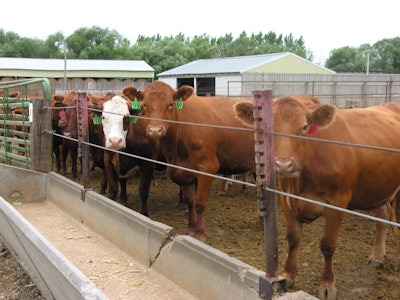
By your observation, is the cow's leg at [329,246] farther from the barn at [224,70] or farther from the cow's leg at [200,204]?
the barn at [224,70]

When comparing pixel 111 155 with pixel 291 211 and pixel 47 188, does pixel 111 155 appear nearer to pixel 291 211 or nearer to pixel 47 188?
pixel 47 188

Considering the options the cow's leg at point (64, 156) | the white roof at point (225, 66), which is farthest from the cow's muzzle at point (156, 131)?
the white roof at point (225, 66)

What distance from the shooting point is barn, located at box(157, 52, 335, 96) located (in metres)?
32.7

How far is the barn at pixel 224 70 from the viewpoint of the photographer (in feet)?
107

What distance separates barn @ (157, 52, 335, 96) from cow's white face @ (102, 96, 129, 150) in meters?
23.8

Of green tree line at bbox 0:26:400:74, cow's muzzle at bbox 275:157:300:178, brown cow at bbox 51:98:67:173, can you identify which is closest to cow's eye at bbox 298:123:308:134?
cow's muzzle at bbox 275:157:300:178

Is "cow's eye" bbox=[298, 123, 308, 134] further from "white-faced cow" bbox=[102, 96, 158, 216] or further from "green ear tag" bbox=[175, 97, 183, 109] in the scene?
"white-faced cow" bbox=[102, 96, 158, 216]

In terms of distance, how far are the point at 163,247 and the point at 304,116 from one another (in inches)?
60.9

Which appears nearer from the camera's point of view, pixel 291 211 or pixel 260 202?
pixel 260 202

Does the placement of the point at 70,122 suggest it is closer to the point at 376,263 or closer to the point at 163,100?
the point at 163,100

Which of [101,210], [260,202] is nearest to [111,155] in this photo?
[101,210]

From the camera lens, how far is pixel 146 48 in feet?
191

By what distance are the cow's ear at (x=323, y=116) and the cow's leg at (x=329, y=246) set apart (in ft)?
2.26

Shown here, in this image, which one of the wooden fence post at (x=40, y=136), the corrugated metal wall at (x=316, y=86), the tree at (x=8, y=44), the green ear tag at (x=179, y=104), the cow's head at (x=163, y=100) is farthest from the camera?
the tree at (x=8, y=44)
